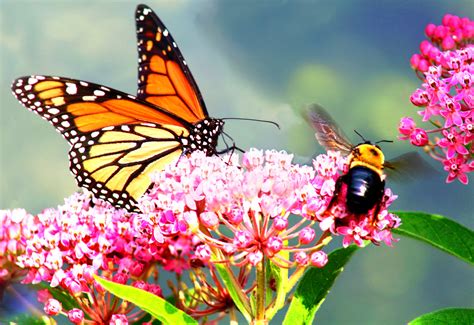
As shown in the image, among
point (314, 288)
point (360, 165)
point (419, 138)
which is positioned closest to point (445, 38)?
point (419, 138)

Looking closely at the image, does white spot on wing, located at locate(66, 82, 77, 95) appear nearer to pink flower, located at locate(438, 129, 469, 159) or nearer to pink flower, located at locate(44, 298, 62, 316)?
pink flower, located at locate(44, 298, 62, 316)

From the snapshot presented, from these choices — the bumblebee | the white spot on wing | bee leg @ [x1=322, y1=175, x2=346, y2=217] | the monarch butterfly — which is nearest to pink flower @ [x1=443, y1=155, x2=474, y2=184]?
the bumblebee

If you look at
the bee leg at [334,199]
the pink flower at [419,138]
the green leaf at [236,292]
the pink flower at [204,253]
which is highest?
the pink flower at [419,138]

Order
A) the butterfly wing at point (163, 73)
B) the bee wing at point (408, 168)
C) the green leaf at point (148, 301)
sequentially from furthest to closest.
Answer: the butterfly wing at point (163, 73) → the bee wing at point (408, 168) → the green leaf at point (148, 301)

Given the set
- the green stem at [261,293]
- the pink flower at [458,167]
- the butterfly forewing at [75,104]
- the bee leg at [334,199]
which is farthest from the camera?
the butterfly forewing at [75,104]

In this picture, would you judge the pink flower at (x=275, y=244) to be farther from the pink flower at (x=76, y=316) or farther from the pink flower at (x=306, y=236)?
the pink flower at (x=76, y=316)

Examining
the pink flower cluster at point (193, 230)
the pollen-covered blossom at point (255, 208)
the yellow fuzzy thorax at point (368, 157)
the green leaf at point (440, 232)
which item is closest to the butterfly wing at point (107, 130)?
the pink flower cluster at point (193, 230)

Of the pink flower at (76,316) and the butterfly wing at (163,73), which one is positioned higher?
the butterfly wing at (163,73)

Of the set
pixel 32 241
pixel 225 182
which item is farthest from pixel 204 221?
pixel 32 241
